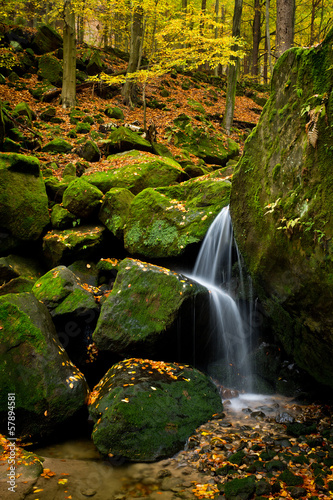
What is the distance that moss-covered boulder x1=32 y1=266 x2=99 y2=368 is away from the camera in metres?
6.22

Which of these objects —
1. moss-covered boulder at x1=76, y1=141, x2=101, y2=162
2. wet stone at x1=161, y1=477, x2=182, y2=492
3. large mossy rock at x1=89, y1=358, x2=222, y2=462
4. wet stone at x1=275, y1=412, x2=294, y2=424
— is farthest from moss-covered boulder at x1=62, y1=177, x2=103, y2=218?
wet stone at x1=161, y1=477, x2=182, y2=492

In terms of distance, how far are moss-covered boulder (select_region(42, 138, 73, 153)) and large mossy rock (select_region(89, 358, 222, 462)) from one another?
976 centimetres

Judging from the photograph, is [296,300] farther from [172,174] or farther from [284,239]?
[172,174]

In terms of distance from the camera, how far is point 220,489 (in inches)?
137

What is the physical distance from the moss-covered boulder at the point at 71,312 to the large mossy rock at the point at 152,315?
662mm

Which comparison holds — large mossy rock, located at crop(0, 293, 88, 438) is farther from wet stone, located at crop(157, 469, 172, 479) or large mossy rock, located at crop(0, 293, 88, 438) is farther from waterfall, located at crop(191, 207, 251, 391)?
waterfall, located at crop(191, 207, 251, 391)

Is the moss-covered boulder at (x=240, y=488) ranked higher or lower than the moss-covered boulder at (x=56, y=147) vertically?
lower

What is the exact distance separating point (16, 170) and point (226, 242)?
19.9 ft

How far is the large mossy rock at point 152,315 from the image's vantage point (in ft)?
18.6

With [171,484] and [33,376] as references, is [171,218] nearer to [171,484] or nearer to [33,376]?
[33,376]

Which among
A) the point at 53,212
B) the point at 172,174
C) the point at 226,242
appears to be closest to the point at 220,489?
the point at 226,242

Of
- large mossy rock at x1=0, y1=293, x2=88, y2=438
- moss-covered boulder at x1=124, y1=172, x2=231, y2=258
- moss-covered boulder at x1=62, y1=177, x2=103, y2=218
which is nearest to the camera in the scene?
large mossy rock at x1=0, y1=293, x2=88, y2=438

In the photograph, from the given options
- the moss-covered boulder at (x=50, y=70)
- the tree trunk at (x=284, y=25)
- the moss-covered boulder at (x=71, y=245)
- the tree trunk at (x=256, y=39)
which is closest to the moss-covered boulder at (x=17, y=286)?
the moss-covered boulder at (x=71, y=245)

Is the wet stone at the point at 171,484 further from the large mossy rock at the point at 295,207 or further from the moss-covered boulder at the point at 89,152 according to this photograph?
the moss-covered boulder at the point at 89,152
